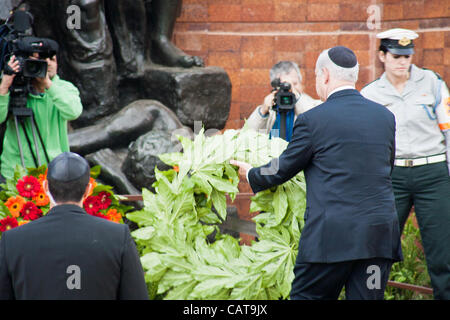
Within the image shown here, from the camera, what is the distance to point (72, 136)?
231 inches

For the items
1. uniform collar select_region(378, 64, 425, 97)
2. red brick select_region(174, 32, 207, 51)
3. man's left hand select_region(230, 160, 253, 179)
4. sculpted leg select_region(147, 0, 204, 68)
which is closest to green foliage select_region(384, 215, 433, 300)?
uniform collar select_region(378, 64, 425, 97)

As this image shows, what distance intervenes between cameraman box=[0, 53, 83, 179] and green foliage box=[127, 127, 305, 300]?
84 cm

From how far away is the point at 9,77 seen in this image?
13.6 feet

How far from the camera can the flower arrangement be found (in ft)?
12.7

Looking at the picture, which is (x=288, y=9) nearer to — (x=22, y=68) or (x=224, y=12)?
(x=224, y=12)

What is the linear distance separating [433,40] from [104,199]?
4455 mm

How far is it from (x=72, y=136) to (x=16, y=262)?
146 inches

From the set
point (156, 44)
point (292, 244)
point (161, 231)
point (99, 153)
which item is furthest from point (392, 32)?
point (156, 44)

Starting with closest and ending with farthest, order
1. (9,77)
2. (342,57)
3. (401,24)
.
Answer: (342,57), (9,77), (401,24)

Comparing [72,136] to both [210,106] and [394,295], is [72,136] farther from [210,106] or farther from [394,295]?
[394,295]

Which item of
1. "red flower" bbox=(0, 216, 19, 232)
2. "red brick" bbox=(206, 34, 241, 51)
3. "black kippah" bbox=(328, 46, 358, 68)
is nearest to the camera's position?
"black kippah" bbox=(328, 46, 358, 68)

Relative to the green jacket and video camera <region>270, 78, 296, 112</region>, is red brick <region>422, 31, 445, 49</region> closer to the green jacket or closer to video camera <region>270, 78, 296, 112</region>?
video camera <region>270, 78, 296, 112</region>

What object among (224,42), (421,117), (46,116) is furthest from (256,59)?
→ (46,116)

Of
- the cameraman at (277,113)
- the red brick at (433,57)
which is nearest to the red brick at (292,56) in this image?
the red brick at (433,57)
